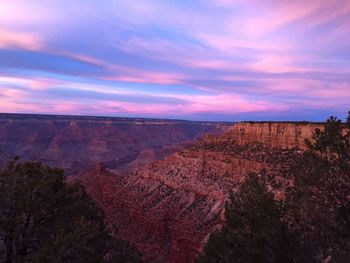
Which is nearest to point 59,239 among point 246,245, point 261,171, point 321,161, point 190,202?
point 246,245

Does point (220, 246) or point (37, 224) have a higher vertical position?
point (37, 224)

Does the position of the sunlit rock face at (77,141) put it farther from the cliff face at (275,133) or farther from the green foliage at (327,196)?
the green foliage at (327,196)

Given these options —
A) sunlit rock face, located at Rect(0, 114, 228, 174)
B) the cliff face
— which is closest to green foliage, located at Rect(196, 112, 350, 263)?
the cliff face

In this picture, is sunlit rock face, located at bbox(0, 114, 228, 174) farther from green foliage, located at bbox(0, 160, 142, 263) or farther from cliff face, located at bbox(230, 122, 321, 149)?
green foliage, located at bbox(0, 160, 142, 263)

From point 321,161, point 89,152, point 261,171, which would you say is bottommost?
point 89,152

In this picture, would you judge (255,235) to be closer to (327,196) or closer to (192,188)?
(327,196)

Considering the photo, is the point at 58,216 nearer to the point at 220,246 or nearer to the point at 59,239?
the point at 59,239
